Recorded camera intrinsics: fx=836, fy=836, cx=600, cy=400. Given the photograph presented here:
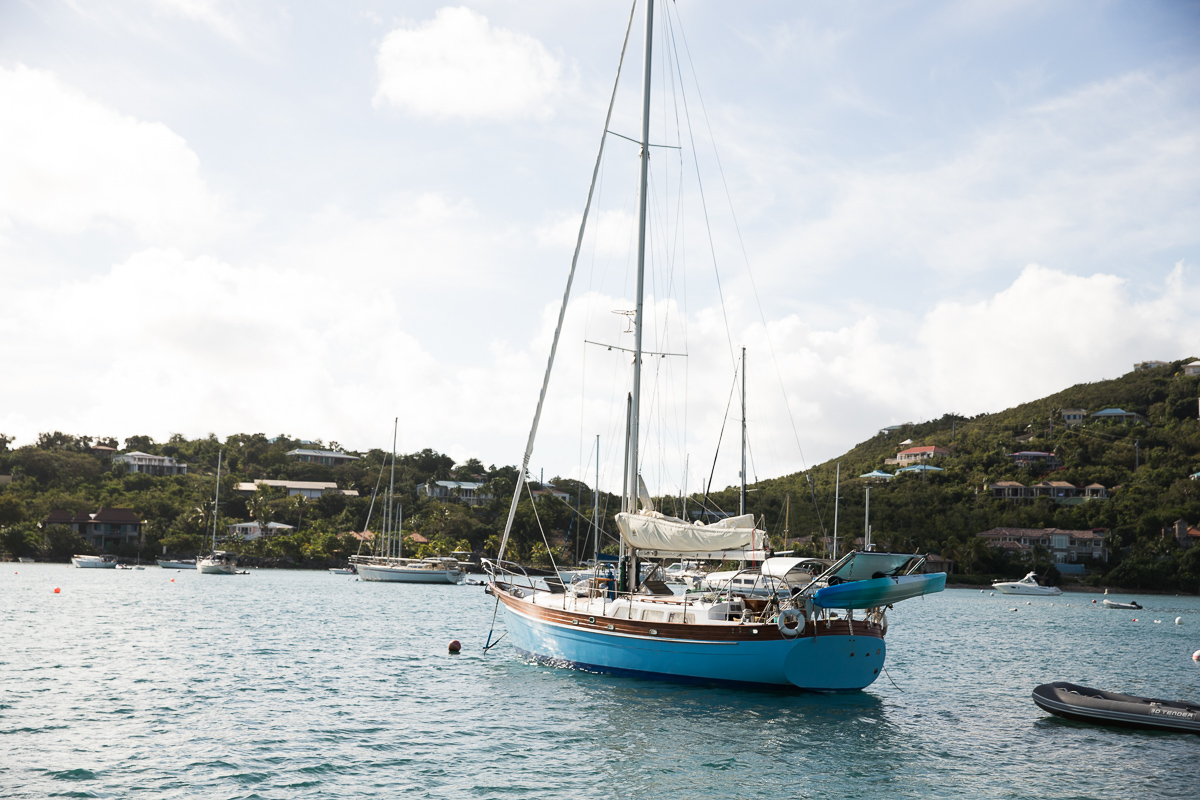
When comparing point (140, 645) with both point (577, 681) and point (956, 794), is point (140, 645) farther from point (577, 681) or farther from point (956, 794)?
point (956, 794)

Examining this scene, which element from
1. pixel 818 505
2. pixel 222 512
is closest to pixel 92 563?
pixel 222 512

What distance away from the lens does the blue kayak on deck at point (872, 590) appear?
19.1 m

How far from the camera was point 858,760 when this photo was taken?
1521cm

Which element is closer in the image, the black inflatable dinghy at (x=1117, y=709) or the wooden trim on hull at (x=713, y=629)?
the black inflatable dinghy at (x=1117, y=709)

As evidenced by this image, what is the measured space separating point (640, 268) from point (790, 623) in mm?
10857

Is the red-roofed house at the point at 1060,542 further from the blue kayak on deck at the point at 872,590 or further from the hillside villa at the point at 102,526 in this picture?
Result: the hillside villa at the point at 102,526

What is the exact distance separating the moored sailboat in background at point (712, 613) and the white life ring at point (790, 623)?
0.08 feet

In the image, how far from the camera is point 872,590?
1916cm

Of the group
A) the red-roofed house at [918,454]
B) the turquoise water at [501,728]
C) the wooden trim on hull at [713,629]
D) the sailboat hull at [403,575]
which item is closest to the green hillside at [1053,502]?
the red-roofed house at [918,454]

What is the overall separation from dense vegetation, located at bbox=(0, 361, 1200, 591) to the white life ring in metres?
59.1

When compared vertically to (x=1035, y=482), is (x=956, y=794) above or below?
below

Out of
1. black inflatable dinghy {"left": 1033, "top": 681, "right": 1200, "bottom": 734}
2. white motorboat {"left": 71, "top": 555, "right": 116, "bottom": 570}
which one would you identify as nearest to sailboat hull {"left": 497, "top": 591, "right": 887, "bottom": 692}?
black inflatable dinghy {"left": 1033, "top": 681, "right": 1200, "bottom": 734}

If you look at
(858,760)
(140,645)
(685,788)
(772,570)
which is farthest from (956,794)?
(140,645)

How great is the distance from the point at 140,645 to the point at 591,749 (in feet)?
70.5
